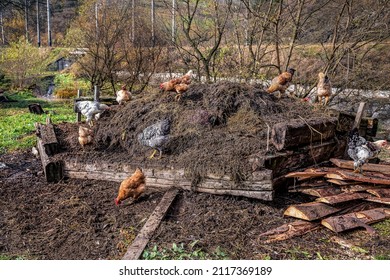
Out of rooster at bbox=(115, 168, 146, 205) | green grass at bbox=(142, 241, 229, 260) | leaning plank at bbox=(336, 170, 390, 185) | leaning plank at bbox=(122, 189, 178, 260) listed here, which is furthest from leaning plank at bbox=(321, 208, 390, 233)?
rooster at bbox=(115, 168, 146, 205)

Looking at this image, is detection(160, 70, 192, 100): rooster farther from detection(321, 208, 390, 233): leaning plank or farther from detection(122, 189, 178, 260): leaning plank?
detection(321, 208, 390, 233): leaning plank

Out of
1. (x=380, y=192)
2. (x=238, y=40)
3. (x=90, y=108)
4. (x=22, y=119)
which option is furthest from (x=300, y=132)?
(x=22, y=119)

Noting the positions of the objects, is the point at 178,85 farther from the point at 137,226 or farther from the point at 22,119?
the point at 22,119

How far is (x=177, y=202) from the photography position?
16.9ft

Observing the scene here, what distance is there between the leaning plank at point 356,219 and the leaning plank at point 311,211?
13 centimetres

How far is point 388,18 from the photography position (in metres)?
9.73

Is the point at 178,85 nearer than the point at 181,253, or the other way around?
the point at 181,253

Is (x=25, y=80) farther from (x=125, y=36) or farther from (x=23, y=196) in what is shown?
(x=23, y=196)

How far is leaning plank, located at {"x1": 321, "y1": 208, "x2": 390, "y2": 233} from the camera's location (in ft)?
14.4

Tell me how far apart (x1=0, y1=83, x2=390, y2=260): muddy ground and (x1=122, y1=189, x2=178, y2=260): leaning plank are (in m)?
0.08

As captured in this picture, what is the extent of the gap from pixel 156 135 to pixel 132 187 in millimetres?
1111

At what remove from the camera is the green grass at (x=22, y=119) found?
9367 mm

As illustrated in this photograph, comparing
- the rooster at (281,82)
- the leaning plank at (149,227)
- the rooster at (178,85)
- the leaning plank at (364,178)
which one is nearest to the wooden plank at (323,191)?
the leaning plank at (364,178)

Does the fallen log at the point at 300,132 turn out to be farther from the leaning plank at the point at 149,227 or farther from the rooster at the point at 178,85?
the rooster at the point at 178,85
